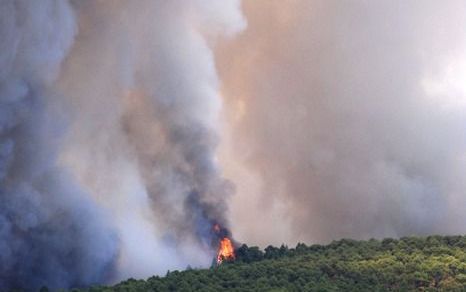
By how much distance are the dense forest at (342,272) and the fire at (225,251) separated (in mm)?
1242

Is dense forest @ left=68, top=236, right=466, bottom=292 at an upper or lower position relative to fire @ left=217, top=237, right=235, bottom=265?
lower

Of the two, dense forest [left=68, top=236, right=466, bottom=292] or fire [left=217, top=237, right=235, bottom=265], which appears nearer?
dense forest [left=68, top=236, right=466, bottom=292]

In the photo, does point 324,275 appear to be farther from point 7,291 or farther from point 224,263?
point 7,291

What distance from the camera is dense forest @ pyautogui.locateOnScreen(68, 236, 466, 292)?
199 ft

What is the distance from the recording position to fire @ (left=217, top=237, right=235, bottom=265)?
7088 centimetres

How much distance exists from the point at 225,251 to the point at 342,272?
9948mm

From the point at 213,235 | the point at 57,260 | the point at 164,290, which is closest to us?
the point at 164,290

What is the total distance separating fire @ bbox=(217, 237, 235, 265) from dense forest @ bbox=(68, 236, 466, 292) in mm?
1242

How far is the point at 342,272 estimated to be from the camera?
63438 mm

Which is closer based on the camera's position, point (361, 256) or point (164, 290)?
point (164, 290)

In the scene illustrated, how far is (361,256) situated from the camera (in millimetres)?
67000

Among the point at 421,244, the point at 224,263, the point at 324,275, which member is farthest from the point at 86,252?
the point at 421,244

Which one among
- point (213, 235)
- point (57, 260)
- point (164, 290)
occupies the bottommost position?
point (164, 290)

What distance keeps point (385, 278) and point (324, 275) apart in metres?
2.63
